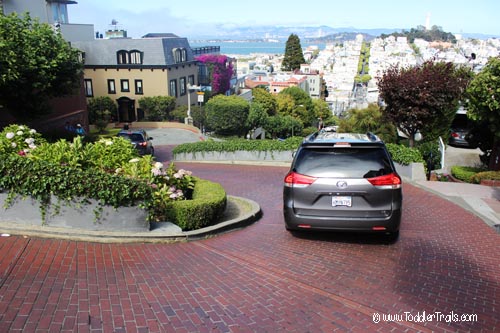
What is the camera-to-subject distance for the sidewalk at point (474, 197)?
31.7 feet

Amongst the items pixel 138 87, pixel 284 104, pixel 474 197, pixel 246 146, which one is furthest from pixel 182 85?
pixel 474 197

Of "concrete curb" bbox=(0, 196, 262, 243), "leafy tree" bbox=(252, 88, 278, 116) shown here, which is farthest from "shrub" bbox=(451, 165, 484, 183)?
"leafy tree" bbox=(252, 88, 278, 116)

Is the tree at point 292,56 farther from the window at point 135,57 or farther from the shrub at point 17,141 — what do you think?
the shrub at point 17,141

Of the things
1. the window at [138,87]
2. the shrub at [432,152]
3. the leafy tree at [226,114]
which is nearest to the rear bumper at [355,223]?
the shrub at [432,152]

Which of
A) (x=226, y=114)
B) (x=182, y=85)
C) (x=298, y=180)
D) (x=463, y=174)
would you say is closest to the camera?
(x=298, y=180)

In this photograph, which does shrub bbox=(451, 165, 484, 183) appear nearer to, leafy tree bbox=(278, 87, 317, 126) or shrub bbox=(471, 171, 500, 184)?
shrub bbox=(471, 171, 500, 184)

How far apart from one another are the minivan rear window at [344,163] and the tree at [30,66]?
12547 millimetres

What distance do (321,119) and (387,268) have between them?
254 feet

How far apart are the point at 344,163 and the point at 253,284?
233 cm

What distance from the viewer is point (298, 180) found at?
6.75 metres

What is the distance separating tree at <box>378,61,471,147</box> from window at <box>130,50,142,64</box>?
33.6 metres

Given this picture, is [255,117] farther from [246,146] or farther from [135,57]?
[246,146]

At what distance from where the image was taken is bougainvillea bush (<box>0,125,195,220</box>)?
6.55 metres

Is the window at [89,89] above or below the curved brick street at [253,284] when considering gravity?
above
